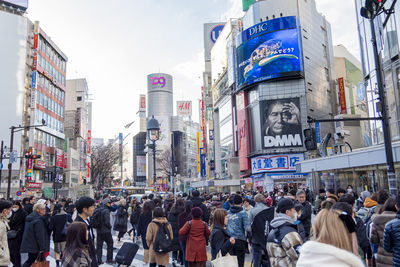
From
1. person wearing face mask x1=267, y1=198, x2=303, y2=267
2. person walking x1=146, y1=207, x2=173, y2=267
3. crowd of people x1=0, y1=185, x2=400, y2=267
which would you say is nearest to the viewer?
crowd of people x1=0, y1=185, x2=400, y2=267

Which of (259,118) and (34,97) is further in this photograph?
(259,118)

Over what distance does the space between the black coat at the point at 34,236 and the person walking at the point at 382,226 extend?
6.77 meters

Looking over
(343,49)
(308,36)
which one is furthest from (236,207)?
(343,49)

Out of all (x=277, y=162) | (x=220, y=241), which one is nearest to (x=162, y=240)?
(x=220, y=241)

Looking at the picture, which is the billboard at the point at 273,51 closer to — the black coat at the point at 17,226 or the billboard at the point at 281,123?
the billboard at the point at 281,123

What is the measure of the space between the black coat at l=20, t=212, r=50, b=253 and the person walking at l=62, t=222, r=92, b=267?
4.06 metres

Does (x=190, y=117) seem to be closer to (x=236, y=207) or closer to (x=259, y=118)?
(x=259, y=118)

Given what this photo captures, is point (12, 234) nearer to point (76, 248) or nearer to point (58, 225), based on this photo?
point (58, 225)

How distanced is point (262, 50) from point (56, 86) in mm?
31052

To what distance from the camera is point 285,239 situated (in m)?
4.41

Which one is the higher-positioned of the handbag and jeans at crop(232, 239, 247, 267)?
the handbag

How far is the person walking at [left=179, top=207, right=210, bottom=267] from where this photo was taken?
7.10 metres

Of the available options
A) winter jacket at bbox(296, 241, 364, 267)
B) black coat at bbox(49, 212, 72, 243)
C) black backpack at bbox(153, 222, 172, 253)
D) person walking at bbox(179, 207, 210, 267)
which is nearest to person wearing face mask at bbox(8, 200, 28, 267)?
black coat at bbox(49, 212, 72, 243)

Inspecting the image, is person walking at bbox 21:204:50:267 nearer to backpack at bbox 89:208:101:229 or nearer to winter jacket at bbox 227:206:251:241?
backpack at bbox 89:208:101:229
